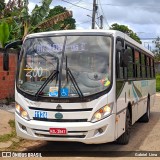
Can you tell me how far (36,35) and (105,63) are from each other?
1.71m

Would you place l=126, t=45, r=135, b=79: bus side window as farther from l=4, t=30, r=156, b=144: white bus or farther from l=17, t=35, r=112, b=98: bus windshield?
l=17, t=35, r=112, b=98: bus windshield

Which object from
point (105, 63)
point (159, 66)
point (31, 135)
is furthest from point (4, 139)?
point (159, 66)

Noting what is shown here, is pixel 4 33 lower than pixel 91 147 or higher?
higher

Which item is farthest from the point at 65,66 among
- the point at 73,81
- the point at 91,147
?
the point at 91,147

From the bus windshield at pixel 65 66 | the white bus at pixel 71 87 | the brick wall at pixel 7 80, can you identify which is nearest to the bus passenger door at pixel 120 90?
the white bus at pixel 71 87

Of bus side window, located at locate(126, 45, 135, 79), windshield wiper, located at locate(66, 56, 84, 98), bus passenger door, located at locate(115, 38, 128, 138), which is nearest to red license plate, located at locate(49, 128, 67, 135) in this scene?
windshield wiper, located at locate(66, 56, 84, 98)

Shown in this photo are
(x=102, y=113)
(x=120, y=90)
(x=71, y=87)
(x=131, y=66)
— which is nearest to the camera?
(x=102, y=113)

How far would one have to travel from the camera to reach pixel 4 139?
932 centimetres

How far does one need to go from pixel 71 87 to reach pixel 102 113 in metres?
0.81

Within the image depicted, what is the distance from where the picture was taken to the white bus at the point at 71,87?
7488mm

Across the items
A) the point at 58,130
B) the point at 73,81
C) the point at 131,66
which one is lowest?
the point at 58,130

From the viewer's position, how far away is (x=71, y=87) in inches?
301

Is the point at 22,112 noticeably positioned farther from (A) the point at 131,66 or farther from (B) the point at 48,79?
(A) the point at 131,66

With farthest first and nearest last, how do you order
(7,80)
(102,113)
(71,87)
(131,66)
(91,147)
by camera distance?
(7,80) < (131,66) < (91,147) < (71,87) < (102,113)
